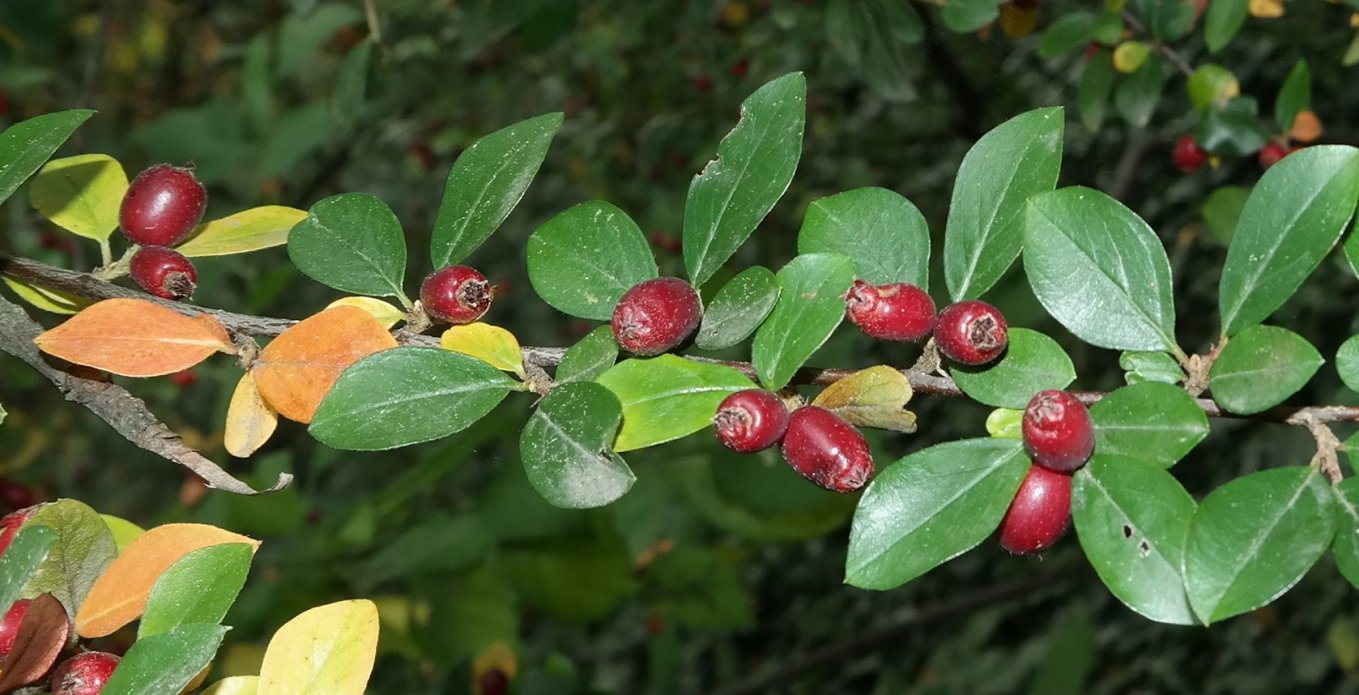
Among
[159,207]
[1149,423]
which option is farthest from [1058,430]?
[159,207]

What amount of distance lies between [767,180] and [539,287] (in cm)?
20

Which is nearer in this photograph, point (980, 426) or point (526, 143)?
point (526, 143)

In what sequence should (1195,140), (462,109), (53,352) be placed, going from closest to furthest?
(53,352) < (1195,140) < (462,109)

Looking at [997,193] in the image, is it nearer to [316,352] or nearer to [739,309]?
[739,309]

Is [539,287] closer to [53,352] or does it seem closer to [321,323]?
[321,323]

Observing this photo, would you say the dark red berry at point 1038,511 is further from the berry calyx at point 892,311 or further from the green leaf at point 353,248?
the green leaf at point 353,248

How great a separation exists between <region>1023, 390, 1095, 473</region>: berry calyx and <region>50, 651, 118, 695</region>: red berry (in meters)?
0.67

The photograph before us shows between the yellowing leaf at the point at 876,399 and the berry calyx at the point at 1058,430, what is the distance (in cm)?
9

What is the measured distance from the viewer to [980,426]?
4.31 m

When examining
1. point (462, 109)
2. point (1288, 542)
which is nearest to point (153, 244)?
point (1288, 542)

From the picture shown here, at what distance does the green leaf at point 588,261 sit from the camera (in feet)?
3.12

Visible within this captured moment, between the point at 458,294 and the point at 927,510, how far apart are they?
0.40 m

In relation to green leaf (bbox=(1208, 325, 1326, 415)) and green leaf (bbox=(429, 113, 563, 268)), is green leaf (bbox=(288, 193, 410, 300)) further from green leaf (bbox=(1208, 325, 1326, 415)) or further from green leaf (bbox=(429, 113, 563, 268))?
green leaf (bbox=(1208, 325, 1326, 415))

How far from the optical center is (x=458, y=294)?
0.95 m
